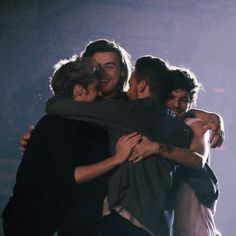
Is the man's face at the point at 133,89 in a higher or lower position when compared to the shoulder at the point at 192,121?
higher

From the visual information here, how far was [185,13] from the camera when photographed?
460 inches

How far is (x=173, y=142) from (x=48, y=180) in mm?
534

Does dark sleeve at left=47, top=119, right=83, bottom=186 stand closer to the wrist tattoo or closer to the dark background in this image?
the wrist tattoo

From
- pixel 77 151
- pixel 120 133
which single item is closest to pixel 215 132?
pixel 120 133

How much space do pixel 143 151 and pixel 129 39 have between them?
9744mm

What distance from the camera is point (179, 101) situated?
96.3 inches

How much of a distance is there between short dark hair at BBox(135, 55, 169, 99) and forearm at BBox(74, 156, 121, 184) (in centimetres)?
41

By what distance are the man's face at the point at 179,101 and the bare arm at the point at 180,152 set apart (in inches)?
11.1

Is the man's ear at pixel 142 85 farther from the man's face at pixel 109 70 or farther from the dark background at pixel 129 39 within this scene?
the dark background at pixel 129 39

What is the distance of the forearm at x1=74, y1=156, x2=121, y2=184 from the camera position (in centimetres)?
184

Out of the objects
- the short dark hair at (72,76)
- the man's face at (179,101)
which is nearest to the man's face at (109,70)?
the man's face at (179,101)

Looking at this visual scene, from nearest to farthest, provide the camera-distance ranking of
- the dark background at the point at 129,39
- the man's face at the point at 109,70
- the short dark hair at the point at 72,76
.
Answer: the short dark hair at the point at 72,76
the man's face at the point at 109,70
the dark background at the point at 129,39

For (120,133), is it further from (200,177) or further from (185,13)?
(185,13)

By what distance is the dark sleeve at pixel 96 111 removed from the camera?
1917mm
